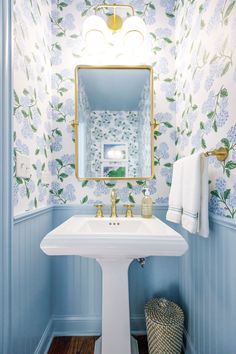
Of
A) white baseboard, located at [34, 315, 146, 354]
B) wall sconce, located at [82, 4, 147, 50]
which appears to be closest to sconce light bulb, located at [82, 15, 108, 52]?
wall sconce, located at [82, 4, 147, 50]

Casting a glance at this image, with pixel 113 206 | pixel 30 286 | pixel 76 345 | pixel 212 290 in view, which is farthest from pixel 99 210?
pixel 76 345

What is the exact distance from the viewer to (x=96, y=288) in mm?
1417

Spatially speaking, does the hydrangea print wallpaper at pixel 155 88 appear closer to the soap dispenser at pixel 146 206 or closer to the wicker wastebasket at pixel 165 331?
the soap dispenser at pixel 146 206

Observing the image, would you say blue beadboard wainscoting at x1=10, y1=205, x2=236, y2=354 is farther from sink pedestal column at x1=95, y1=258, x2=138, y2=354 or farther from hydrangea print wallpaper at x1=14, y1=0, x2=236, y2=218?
sink pedestal column at x1=95, y1=258, x2=138, y2=354

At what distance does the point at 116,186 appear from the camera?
4.66 feet

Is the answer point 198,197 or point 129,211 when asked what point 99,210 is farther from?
point 198,197

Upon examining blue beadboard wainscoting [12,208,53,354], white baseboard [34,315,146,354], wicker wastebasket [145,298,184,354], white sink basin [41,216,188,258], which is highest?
white sink basin [41,216,188,258]

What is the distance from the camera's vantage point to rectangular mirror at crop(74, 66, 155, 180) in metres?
1.38

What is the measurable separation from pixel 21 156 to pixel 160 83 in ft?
3.29

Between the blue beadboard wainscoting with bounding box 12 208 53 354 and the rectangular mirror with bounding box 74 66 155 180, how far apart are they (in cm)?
45

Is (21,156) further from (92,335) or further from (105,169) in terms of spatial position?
(92,335)

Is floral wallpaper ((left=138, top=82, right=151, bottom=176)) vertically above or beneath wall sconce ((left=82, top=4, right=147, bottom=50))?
beneath

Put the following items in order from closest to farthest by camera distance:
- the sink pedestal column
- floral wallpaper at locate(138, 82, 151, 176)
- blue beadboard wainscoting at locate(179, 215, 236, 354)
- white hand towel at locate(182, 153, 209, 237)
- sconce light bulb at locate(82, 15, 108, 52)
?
blue beadboard wainscoting at locate(179, 215, 236, 354)
white hand towel at locate(182, 153, 209, 237)
the sink pedestal column
sconce light bulb at locate(82, 15, 108, 52)
floral wallpaper at locate(138, 82, 151, 176)

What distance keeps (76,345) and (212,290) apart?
0.94 m
